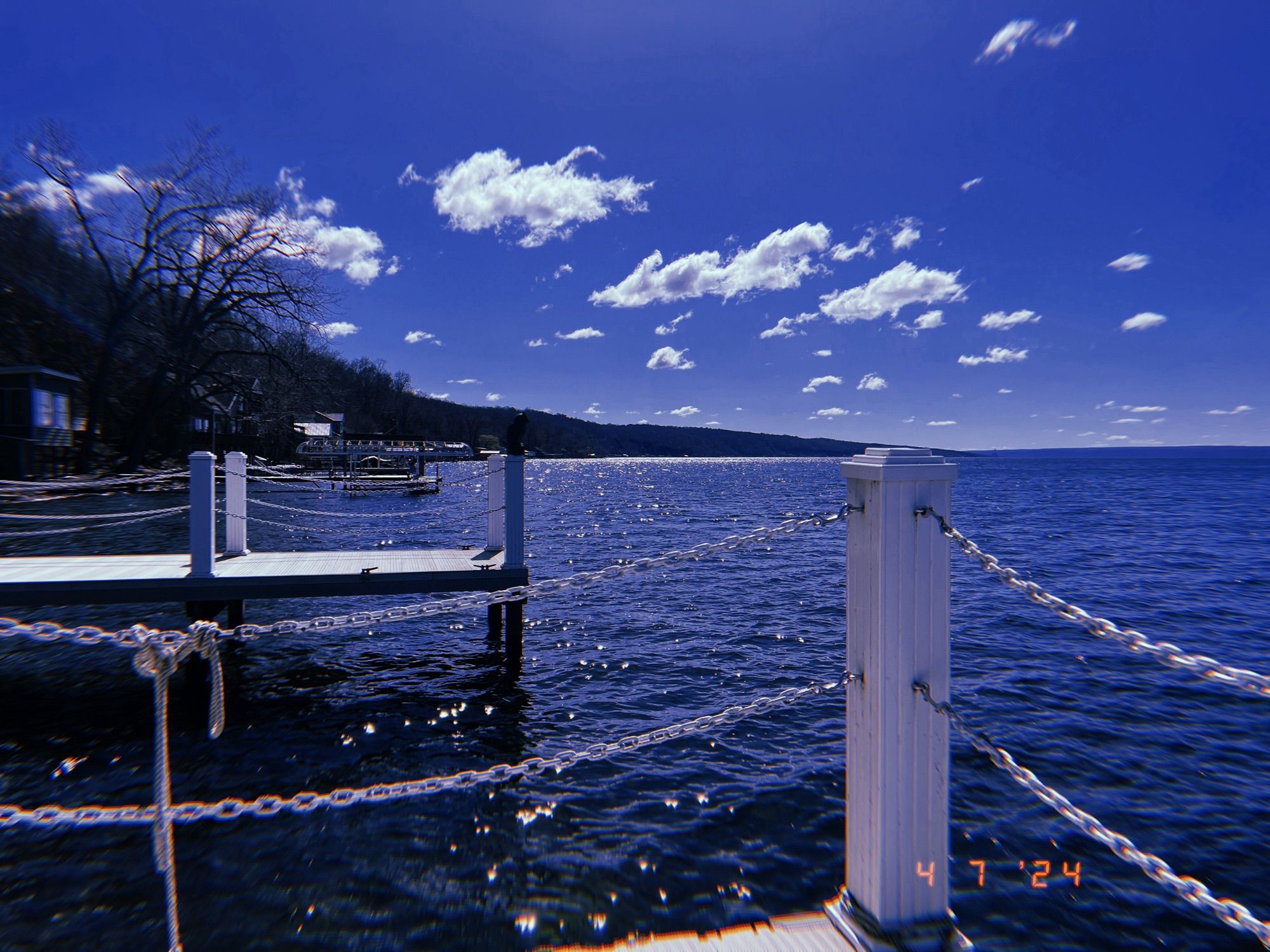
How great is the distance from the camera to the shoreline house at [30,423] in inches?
1251

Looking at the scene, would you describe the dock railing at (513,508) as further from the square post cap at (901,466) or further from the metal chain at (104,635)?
the square post cap at (901,466)

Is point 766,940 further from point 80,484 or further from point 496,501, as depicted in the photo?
point 80,484

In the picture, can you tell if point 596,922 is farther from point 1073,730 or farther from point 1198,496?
point 1198,496

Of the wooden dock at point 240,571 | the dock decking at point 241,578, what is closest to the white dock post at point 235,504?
the wooden dock at point 240,571

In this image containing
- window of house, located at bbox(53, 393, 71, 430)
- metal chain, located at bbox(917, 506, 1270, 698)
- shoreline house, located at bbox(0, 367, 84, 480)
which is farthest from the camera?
window of house, located at bbox(53, 393, 71, 430)

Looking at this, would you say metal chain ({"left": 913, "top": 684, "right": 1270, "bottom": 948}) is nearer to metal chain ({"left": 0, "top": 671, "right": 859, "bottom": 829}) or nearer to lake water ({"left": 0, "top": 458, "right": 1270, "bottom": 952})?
metal chain ({"left": 0, "top": 671, "right": 859, "bottom": 829})

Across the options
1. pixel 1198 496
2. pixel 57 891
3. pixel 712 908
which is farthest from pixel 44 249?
pixel 1198 496

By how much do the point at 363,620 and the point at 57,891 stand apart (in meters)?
3.03

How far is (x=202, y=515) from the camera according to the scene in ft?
25.4

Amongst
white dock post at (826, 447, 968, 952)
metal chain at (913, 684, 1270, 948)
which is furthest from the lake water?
metal chain at (913, 684, 1270, 948)

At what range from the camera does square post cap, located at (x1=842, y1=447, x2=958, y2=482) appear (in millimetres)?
2354

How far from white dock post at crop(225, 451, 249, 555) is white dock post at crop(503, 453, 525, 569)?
11.7 feet

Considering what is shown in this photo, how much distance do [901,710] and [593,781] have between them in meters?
4.65

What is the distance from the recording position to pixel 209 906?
441 centimetres
